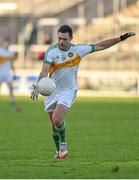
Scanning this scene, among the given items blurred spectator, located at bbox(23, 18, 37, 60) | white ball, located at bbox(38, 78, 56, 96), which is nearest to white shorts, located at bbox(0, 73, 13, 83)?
white ball, located at bbox(38, 78, 56, 96)

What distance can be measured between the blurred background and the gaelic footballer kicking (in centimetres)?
2591

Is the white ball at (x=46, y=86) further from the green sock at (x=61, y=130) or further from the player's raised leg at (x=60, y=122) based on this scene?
the green sock at (x=61, y=130)

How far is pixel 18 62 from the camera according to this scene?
43750mm

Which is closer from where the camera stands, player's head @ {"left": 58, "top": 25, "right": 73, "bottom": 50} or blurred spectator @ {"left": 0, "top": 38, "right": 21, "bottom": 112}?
player's head @ {"left": 58, "top": 25, "right": 73, "bottom": 50}

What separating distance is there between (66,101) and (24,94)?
26.9 metres

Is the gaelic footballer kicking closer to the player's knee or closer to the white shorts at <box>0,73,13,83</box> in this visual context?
the player's knee

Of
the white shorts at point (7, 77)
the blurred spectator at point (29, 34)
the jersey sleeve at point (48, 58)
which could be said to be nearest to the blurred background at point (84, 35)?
the blurred spectator at point (29, 34)

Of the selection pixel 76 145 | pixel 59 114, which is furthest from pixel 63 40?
pixel 76 145

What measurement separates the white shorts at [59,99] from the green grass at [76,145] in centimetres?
86

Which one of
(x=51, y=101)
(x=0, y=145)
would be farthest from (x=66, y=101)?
(x=0, y=145)

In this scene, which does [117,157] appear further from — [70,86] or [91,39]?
[91,39]

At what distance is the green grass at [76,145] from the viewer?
1051 cm

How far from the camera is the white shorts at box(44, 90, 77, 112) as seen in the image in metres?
12.5

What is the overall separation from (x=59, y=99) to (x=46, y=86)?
85 cm
